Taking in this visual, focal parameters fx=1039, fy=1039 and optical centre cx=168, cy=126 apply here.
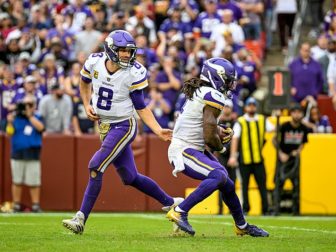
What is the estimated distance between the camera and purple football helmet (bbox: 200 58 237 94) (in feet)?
32.0

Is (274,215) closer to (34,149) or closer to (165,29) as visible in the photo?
(34,149)

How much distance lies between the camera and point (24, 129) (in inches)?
652

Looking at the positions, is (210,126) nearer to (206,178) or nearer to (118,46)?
(206,178)

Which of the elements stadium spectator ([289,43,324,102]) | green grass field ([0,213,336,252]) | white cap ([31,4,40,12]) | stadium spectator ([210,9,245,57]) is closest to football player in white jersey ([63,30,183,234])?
green grass field ([0,213,336,252])

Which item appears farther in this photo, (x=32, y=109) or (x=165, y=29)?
(x=165, y=29)

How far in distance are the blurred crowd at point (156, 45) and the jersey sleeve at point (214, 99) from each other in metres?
7.89

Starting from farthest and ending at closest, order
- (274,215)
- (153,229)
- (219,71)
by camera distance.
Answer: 1. (274,215)
2. (153,229)
3. (219,71)

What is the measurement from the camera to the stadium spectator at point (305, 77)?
18531 millimetres

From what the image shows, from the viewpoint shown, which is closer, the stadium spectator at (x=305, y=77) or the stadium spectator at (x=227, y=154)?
the stadium spectator at (x=227, y=154)

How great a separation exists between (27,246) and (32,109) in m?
7.72

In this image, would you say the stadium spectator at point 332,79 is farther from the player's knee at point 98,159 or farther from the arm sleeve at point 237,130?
the player's knee at point 98,159

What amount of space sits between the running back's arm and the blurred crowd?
7.90 m

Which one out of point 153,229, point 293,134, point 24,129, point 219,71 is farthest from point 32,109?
point 219,71

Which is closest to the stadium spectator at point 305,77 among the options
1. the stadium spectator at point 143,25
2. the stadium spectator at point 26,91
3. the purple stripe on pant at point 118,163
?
the stadium spectator at point 143,25
